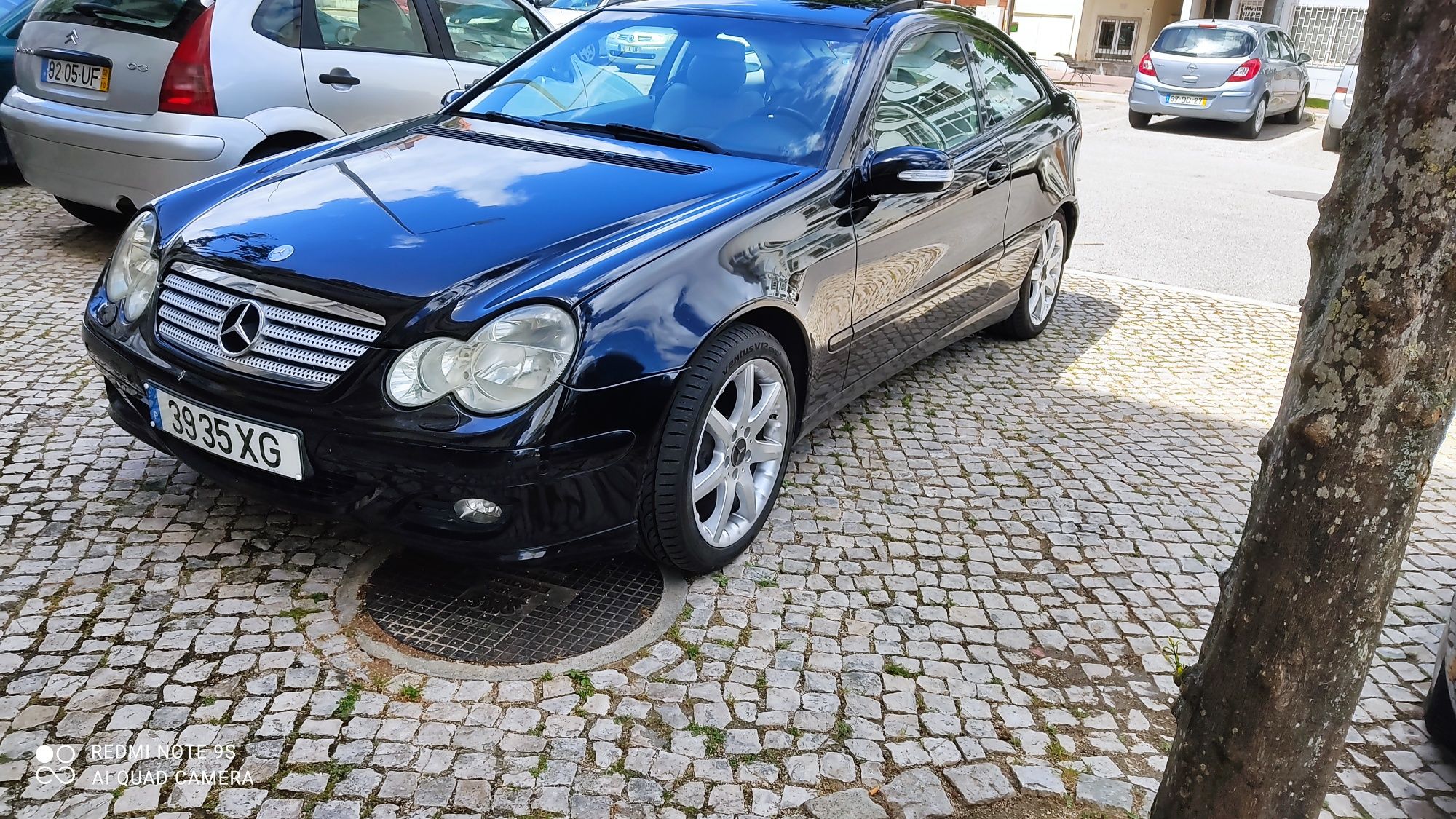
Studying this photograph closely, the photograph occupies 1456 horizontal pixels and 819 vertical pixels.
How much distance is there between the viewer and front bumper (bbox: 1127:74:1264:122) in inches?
647

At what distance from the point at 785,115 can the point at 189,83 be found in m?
3.28

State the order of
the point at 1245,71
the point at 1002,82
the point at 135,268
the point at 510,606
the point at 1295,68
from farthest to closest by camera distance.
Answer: the point at 1295,68
the point at 1245,71
the point at 1002,82
the point at 135,268
the point at 510,606

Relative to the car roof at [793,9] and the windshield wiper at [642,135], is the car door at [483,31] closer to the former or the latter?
the car roof at [793,9]

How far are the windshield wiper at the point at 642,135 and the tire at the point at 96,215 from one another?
3.71 m

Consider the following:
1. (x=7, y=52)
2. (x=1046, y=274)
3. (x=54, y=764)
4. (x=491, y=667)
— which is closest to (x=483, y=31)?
(x=7, y=52)

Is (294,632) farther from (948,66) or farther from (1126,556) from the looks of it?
(948,66)

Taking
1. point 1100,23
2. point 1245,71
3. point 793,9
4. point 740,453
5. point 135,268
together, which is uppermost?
point 793,9

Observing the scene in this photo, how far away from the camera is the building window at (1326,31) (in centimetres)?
2962

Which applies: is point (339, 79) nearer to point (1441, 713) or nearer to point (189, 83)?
point (189, 83)

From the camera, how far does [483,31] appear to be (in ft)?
23.4

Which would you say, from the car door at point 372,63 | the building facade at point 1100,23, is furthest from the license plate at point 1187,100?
the building facade at point 1100,23

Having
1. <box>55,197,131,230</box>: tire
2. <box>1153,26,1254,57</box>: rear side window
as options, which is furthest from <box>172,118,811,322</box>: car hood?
<box>1153,26,1254,57</box>: rear side window

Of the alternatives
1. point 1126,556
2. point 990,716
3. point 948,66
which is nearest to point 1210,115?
point 948,66

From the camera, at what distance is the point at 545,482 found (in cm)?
284
